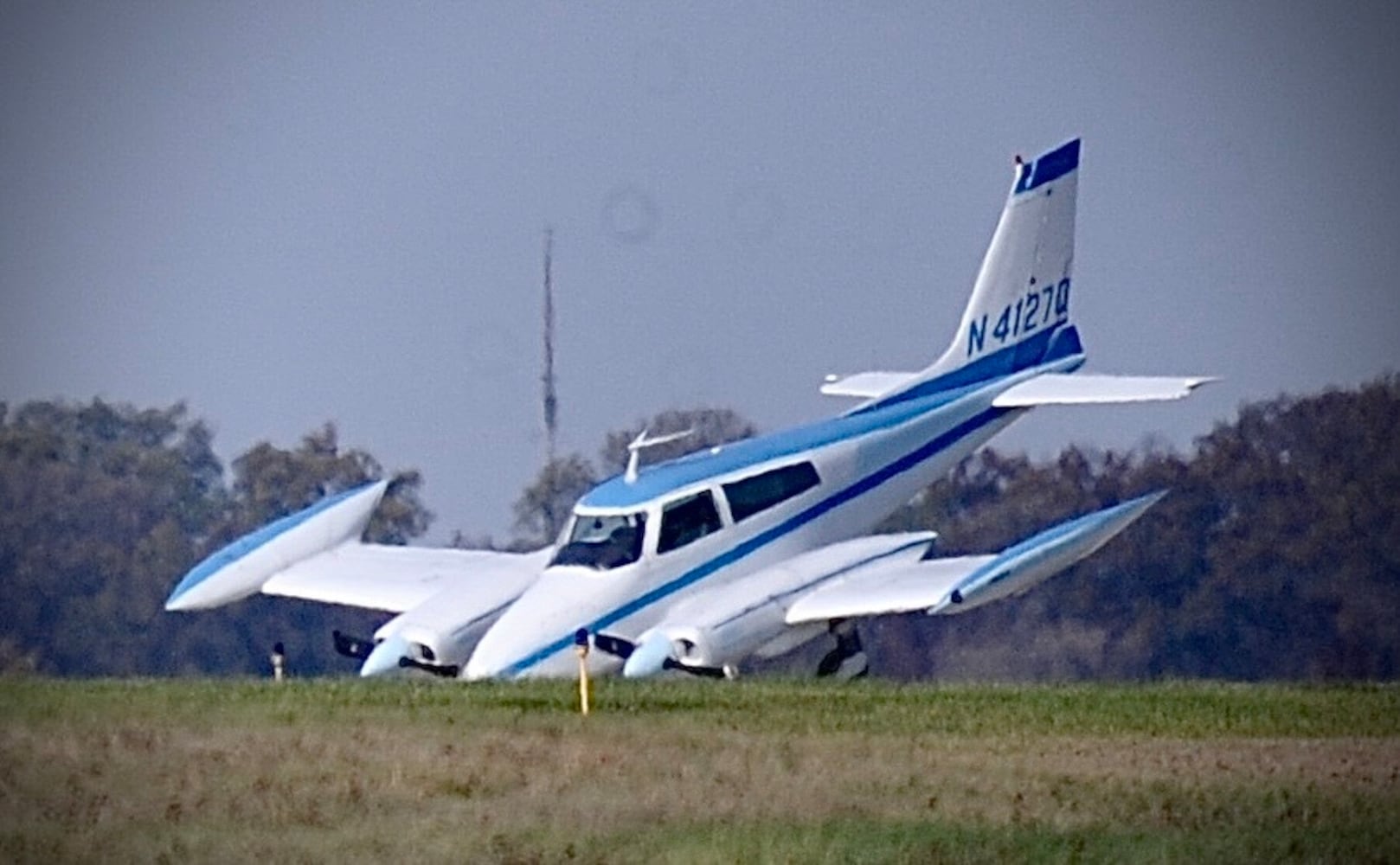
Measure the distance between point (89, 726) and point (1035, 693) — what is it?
8.15 metres

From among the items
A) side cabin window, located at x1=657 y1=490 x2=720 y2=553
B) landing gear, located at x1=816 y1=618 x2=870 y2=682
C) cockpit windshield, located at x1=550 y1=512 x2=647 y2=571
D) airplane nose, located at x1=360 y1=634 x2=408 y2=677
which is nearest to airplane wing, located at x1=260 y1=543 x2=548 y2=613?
cockpit windshield, located at x1=550 y1=512 x2=647 y2=571

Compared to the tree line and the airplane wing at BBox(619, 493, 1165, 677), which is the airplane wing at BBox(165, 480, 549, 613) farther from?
the tree line

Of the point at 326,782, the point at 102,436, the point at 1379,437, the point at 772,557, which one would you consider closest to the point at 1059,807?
the point at 326,782

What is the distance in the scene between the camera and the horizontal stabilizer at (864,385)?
39.8m

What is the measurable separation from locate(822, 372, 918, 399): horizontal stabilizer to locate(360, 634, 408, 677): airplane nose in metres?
7.72

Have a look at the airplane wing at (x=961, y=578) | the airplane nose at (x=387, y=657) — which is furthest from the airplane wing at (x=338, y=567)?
the airplane wing at (x=961, y=578)

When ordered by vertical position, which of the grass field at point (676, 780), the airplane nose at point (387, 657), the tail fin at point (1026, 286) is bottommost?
the grass field at point (676, 780)

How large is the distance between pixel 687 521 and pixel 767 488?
155 cm

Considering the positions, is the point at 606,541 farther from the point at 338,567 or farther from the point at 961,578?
the point at 338,567

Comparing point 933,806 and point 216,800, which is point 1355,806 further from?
point 216,800

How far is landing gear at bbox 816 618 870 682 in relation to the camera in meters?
35.6

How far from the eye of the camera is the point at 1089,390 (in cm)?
3797

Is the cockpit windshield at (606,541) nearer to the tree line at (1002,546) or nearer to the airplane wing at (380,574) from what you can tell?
the airplane wing at (380,574)

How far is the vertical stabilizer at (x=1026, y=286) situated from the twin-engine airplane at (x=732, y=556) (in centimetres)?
5
